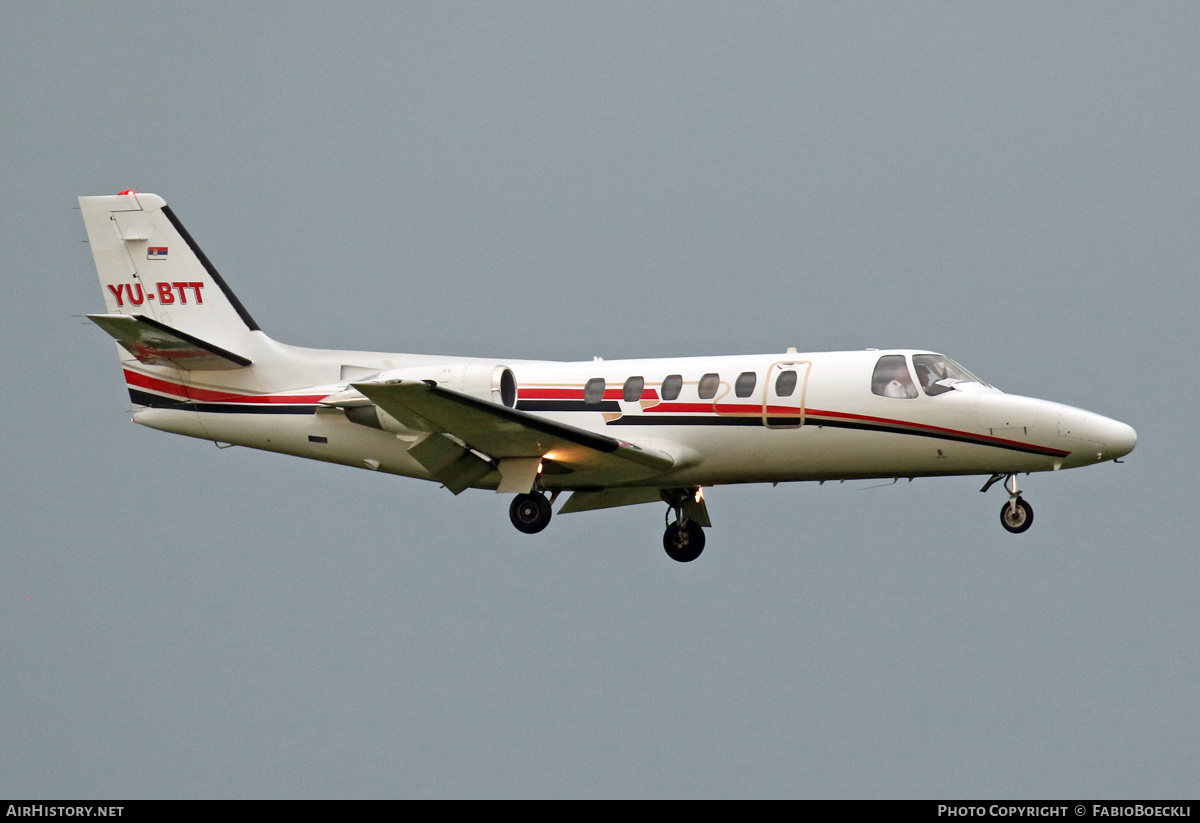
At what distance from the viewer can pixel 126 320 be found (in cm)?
2317

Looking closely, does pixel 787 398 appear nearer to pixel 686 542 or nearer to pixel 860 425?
pixel 860 425

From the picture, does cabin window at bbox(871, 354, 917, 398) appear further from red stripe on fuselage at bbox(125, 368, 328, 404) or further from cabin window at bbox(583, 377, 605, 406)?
red stripe on fuselage at bbox(125, 368, 328, 404)

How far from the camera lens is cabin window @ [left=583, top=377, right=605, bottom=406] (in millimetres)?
23672

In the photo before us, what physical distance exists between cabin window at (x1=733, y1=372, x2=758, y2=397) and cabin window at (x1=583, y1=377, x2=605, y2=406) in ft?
7.43

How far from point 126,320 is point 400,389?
5060 millimetres

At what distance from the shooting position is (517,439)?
22812mm

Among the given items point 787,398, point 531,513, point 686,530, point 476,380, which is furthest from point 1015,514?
point 476,380

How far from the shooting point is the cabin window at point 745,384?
22.7 m

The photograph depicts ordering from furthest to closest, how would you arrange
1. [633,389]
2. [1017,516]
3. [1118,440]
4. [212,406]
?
[212,406] → [633,389] → [1017,516] → [1118,440]

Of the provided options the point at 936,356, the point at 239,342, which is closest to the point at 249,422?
the point at 239,342

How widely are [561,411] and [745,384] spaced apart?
3116 mm

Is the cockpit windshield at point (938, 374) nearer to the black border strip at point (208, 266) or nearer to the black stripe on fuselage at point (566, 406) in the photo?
the black stripe on fuselage at point (566, 406)

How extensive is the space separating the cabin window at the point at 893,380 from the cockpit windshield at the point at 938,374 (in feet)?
0.56

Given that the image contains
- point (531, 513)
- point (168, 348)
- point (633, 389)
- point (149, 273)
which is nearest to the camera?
point (633, 389)
